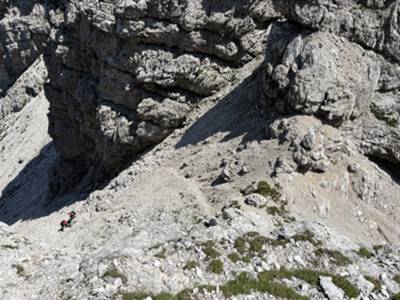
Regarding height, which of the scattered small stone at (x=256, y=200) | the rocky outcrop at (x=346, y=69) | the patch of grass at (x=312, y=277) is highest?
the rocky outcrop at (x=346, y=69)

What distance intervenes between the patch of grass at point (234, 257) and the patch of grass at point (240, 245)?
0.30 m

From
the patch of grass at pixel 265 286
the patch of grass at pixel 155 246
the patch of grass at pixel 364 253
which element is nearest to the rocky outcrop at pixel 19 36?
the patch of grass at pixel 155 246

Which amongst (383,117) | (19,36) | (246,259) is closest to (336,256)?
(246,259)

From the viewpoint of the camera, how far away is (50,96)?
64.4 meters

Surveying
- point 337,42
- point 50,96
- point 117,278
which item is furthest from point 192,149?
point 50,96

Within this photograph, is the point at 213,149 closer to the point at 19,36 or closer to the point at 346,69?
the point at 346,69

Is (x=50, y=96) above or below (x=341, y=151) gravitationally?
below

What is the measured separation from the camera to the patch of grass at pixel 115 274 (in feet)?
70.5

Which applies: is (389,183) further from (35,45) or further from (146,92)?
(35,45)

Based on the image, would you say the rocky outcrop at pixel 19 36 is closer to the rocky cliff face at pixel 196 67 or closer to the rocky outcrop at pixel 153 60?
the rocky cliff face at pixel 196 67

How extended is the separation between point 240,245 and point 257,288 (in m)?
2.77

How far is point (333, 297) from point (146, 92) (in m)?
30.8

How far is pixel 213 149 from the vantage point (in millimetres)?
39188

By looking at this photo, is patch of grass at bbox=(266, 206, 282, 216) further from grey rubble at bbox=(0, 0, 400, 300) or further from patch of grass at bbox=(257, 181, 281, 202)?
patch of grass at bbox=(257, 181, 281, 202)
